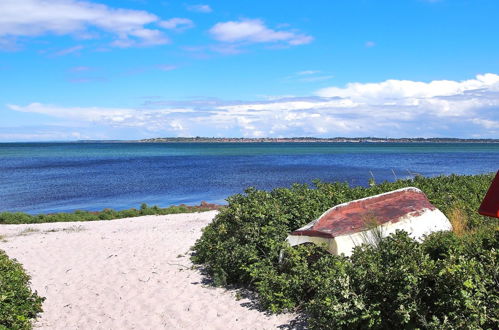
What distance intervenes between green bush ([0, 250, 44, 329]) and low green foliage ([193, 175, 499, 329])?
126 inches

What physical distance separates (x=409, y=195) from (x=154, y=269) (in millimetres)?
5663

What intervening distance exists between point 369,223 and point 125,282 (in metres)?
4.96

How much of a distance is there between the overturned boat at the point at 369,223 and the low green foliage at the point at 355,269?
0.28 meters

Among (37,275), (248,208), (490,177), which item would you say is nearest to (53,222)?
(37,275)

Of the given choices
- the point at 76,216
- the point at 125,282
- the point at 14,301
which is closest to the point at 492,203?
the point at 14,301

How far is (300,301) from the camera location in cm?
707

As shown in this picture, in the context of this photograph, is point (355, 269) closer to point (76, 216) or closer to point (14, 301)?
point (14, 301)

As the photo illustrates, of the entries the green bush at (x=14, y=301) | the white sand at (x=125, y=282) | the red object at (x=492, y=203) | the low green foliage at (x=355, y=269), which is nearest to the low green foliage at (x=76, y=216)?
the white sand at (x=125, y=282)

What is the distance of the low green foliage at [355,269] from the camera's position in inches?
201

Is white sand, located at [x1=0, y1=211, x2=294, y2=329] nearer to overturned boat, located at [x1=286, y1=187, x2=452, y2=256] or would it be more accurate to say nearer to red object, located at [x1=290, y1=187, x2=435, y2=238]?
overturned boat, located at [x1=286, y1=187, x2=452, y2=256]

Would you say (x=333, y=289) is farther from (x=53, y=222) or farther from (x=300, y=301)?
(x=53, y=222)

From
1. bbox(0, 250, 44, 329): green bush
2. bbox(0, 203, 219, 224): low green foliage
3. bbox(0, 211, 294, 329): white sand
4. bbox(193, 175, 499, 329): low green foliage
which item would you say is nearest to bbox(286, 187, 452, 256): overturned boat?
bbox(193, 175, 499, 329): low green foliage

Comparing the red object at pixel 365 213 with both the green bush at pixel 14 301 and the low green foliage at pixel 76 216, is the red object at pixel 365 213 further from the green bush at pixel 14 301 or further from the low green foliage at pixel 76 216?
the low green foliage at pixel 76 216

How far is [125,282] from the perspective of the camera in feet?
30.0
